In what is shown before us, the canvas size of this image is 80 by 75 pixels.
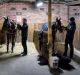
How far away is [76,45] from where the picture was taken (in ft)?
52.7

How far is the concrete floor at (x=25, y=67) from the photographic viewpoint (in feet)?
31.9

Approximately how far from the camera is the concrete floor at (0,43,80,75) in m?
9.73

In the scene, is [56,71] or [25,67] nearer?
[56,71]

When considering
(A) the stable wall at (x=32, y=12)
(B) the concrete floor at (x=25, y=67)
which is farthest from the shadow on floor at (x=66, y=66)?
(A) the stable wall at (x=32, y=12)

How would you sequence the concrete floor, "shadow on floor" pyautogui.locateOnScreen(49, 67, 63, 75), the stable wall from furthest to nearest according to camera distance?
the stable wall < the concrete floor < "shadow on floor" pyautogui.locateOnScreen(49, 67, 63, 75)

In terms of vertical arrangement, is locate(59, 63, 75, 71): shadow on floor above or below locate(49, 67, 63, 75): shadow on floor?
above

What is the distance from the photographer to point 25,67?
10.7 metres

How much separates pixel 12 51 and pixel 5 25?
1.69 m

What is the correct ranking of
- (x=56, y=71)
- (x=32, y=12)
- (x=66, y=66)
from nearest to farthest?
(x=56, y=71), (x=66, y=66), (x=32, y=12)

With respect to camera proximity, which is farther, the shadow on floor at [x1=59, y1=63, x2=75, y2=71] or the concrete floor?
the shadow on floor at [x1=59, y1=63, x2=75, y2=71]

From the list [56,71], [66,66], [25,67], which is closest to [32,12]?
[25,67]

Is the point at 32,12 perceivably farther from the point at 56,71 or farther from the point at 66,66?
the point at 56,71

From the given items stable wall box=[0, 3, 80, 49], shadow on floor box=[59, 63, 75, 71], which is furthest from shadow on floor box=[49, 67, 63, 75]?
stable wall box=[0, 3, 80, 49]

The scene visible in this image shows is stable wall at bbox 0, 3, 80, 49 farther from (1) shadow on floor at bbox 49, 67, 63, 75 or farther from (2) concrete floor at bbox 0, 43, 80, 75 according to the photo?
(1) shadow on floor at bbox 49, 67, 63, 75
